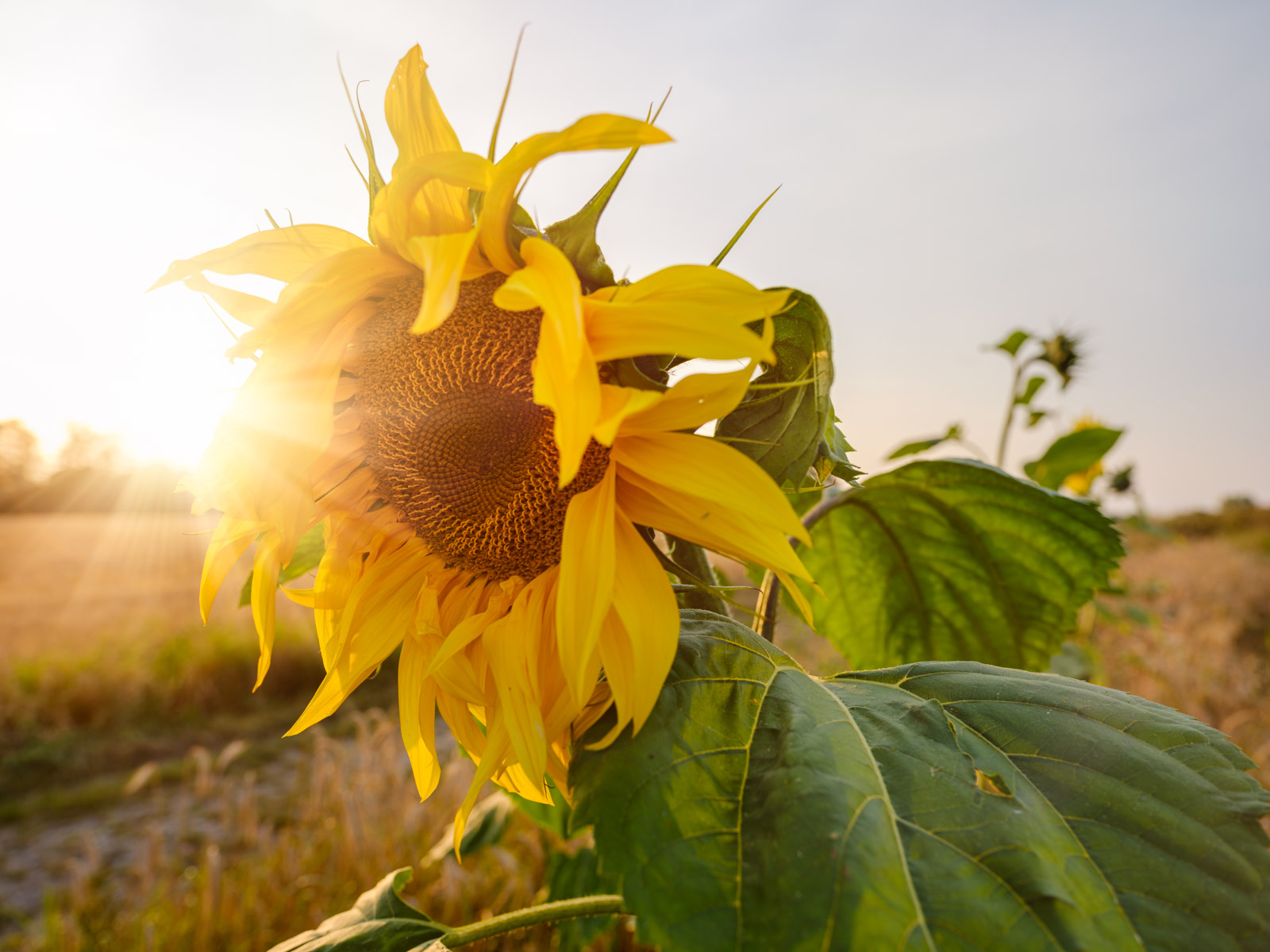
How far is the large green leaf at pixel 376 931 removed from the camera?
0.76 meters

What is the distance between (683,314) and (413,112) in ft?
1.00

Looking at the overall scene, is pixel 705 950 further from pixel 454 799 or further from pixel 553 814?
pixel 454 799

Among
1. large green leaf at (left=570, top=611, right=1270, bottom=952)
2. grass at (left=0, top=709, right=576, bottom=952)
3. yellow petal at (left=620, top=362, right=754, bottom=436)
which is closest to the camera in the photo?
large green leaf at (left=570, top=611, right=1270, bottom=952)

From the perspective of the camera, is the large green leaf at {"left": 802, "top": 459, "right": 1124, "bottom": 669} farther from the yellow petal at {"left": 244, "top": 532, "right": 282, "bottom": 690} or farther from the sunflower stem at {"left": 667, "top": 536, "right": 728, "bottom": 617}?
the yellow petal at {"left": 244, "top": 532, "right": 282, "bottom": 690}

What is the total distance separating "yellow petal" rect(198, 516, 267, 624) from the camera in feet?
2.11

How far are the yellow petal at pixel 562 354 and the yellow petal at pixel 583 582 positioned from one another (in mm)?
83

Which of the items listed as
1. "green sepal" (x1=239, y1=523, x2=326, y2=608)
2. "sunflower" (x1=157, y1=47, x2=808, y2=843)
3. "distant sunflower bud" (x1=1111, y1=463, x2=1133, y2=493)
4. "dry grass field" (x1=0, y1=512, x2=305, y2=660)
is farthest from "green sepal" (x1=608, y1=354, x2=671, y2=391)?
"distant sunflower bud" (x1=1111, y1=463, x2=1133, y2=493)

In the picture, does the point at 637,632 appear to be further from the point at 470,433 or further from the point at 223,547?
the point at 223,547

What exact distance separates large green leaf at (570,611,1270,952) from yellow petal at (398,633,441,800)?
8.5 inches

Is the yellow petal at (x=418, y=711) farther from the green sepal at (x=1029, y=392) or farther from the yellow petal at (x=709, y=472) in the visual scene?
the green sepal at (x=1029, y=392)

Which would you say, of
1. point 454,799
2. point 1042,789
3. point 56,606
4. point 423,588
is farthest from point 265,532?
point 56,606

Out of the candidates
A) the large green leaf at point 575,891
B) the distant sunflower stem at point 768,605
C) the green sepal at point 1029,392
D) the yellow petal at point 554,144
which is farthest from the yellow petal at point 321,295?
the green sepal at point 1029,392

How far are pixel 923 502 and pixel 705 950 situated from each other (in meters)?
0.79

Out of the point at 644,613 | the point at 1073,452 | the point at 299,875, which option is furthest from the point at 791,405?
the point at 299,875
